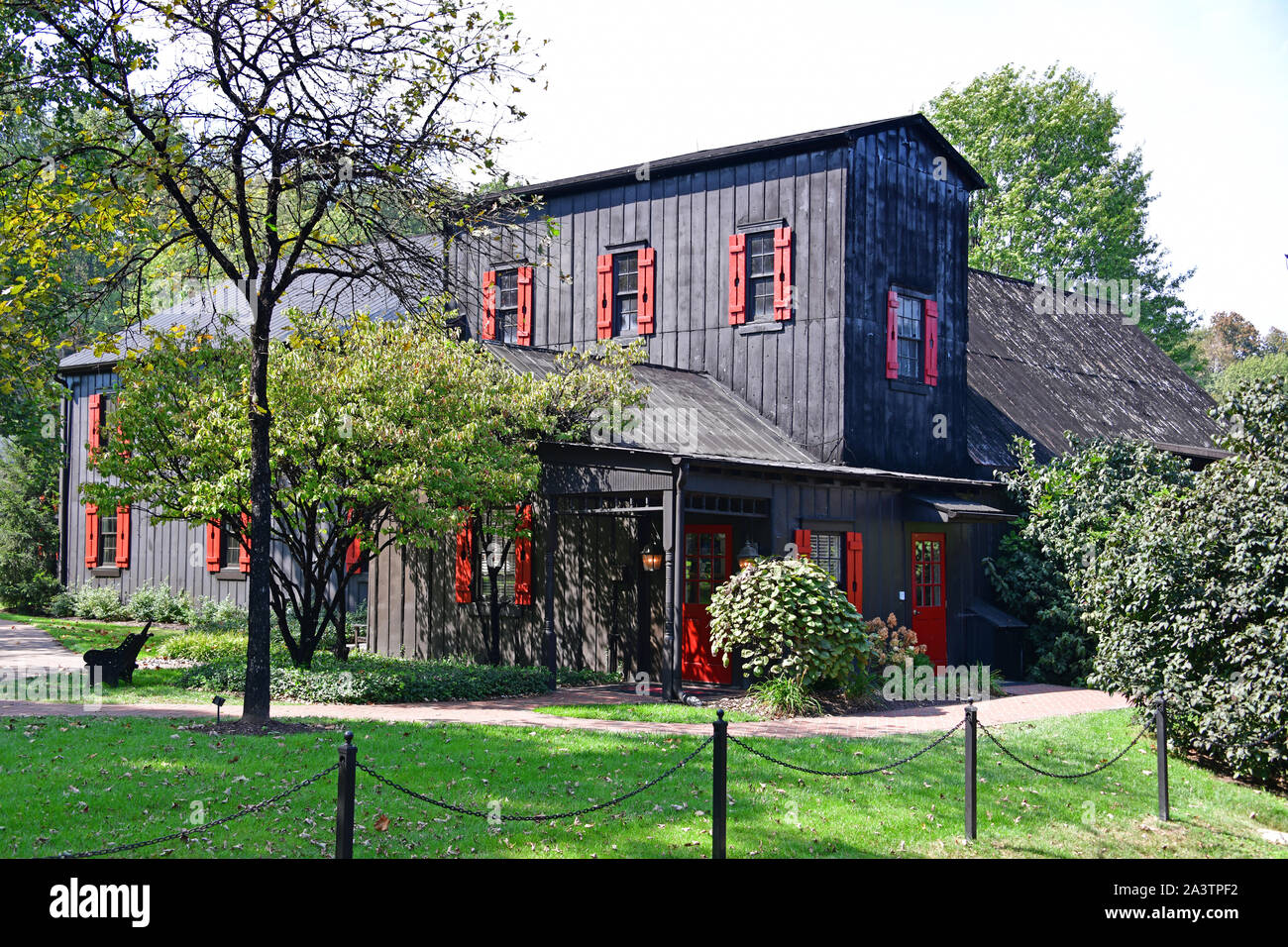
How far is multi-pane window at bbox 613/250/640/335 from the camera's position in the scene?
2180cm

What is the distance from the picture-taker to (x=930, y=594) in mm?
19406

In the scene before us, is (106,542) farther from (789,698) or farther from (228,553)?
(789,698)

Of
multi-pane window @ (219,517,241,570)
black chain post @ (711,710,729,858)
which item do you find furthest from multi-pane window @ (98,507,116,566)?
black chain post @ (711,710,729,858)

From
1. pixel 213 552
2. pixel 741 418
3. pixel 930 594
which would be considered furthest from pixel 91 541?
pixel 930 594

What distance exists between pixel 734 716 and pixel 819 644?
1.35 meters

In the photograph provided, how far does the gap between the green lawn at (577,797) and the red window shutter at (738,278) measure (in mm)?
9339

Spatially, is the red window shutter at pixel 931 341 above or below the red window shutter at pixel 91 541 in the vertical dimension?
above

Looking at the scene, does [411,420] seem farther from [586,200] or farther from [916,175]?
[916,175]

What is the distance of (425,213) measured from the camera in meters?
12.1

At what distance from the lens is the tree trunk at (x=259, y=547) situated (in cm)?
1195

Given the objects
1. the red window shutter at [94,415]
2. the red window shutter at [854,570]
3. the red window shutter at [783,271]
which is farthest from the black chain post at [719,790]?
the red window shutter at [94,415]

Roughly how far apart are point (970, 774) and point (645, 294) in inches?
543

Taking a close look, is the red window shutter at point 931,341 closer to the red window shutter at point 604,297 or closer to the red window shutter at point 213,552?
the red window shutter at point 604,297
